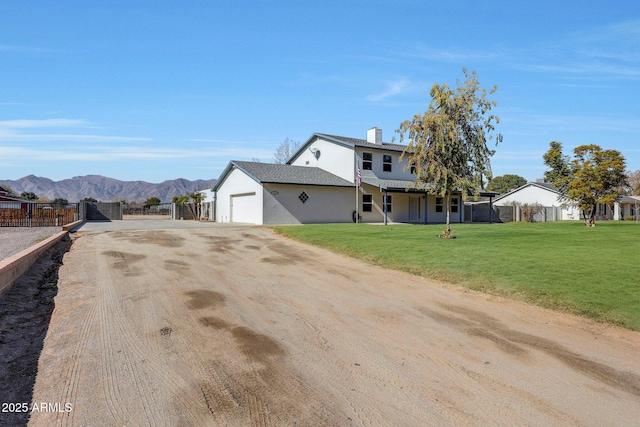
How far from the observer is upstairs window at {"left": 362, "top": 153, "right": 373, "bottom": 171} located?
97.2ft

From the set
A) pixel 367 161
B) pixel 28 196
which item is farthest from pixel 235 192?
pixel 28 196

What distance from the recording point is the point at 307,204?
27531mm

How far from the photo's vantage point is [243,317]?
18.5 feet

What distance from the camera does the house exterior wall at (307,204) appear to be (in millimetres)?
25875

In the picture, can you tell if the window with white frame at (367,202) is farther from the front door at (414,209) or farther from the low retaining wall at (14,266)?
the low retaining wall at (14,266)

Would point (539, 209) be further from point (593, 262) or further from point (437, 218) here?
point (593, 262)

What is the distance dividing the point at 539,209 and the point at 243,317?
41.3 m

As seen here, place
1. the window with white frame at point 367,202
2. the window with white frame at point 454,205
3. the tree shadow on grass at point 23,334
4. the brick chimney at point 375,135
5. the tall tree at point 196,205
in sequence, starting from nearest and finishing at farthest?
the tree shadow on grass at point 23,334 → the window with white frame at point 367,202 → the brick chimney at point 375,135 → the window with white frame at point 454,205 → the tall tree at point 196,205

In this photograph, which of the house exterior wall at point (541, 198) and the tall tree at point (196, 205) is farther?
the house exterior wall at point (541, 198)

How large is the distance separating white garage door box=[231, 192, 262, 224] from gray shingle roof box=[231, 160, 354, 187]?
68.1 inches

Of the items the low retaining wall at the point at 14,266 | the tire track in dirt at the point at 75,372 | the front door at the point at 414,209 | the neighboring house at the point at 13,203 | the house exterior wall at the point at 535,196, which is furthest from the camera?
the house exterior wall at the point at 535,196

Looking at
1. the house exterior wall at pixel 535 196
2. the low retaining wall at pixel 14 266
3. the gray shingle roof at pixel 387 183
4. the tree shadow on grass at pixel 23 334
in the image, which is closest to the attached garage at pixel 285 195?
the gray shingle roof at pixel 387 183

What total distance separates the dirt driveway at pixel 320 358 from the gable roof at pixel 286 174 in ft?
61.7

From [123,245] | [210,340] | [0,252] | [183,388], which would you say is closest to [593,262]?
[210,340]
